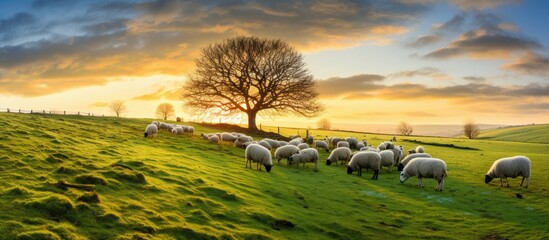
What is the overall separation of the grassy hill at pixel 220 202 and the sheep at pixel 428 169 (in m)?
0.66

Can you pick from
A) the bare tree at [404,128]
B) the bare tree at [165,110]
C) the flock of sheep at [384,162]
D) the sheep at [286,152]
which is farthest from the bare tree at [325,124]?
the sheep at [286,152]

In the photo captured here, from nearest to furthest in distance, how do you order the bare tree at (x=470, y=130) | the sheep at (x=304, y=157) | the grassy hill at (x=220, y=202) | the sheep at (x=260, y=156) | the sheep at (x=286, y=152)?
the grassy hill at (x=220, y=202) → the sheep at (x=260, y=156) → the sheep at (x=304, y=157) → the sheep at (x=286, y=152) → the bare tree at (x=470, y=130)

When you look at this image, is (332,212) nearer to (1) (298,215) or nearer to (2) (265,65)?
(1) (298,215)

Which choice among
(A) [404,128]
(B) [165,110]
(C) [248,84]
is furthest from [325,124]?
(C) [248,84]

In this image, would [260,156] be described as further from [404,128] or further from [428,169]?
[404,128]

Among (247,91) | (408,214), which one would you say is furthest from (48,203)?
(247,91)

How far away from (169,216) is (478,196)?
1719 centimetres

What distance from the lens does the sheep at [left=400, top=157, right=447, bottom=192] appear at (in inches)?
892

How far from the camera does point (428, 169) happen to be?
23031 millimetres

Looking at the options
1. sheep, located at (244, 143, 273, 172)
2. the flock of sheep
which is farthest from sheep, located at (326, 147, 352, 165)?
sheep, located at (244, 143, 273, 172)

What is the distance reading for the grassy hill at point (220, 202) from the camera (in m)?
11.1

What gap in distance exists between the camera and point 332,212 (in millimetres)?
16953

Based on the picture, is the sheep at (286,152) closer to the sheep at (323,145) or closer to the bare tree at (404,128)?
the sheep at (323,145)

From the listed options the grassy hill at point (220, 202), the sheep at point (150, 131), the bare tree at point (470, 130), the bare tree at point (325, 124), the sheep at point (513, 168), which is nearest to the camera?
the grassy hill at point (220, 202)
